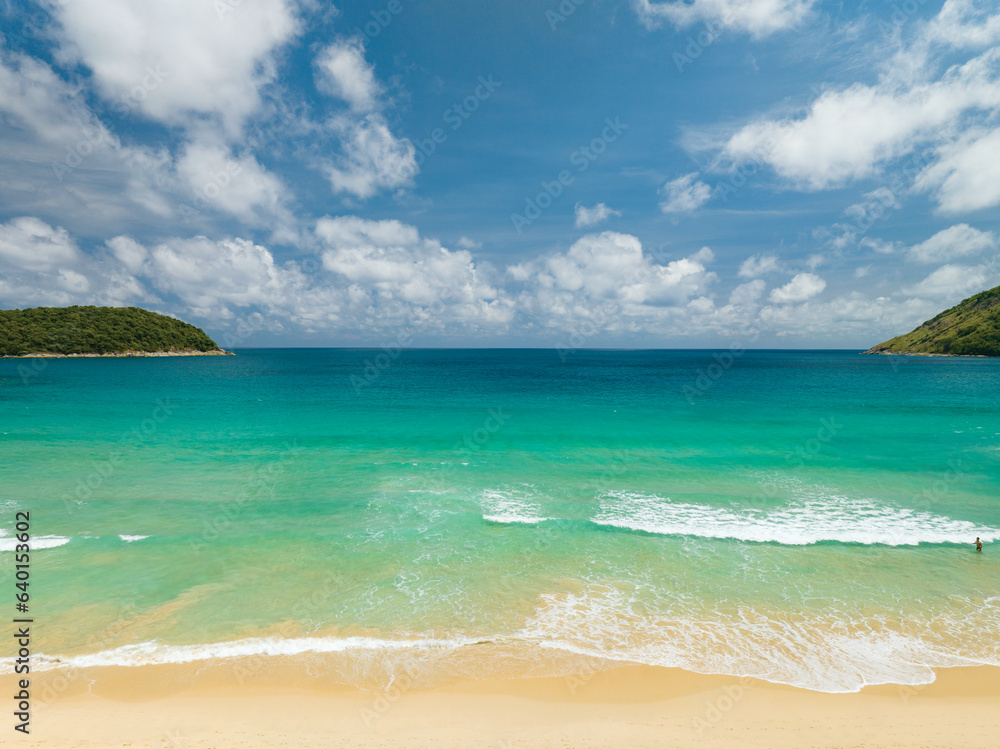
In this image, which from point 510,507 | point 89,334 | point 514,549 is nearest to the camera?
point 514,549

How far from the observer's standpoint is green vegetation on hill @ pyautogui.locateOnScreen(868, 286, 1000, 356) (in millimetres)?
153625

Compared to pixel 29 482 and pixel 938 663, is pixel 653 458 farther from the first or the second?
pixel 29 482

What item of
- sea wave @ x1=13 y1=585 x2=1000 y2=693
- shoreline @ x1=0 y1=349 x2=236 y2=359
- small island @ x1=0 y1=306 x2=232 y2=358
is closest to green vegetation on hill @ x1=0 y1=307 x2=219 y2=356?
small island @ x1=0 y1=306 x2=232 y2=358

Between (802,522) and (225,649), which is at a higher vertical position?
(225,649)

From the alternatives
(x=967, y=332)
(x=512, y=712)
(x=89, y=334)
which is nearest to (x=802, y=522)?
(x=512, y=712)

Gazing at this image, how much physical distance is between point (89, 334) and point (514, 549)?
209420 millimetres

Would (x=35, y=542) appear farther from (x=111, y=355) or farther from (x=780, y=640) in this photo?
(x=111, y=355)

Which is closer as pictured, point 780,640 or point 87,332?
point 780,640

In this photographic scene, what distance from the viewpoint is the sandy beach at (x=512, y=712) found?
24.9 ft

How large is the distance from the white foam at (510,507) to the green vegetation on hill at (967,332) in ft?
703

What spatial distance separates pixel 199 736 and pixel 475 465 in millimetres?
18546

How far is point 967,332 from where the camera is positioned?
16575 centimetres

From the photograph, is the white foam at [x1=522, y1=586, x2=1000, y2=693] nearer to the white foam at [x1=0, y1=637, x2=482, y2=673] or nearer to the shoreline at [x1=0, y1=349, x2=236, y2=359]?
the white foam at [x1=0, y1=637, x2=482, y2=673]

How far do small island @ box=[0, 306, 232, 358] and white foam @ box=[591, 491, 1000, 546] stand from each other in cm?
20494
